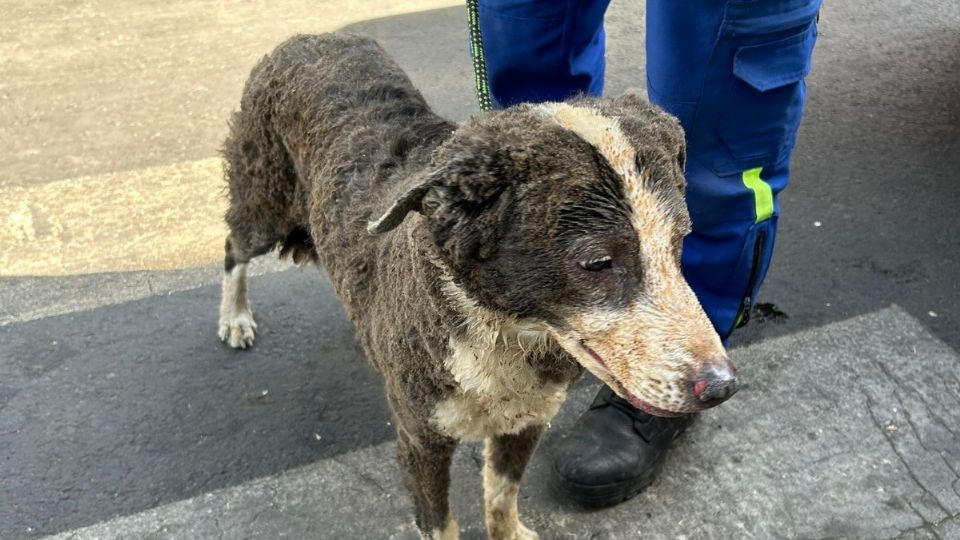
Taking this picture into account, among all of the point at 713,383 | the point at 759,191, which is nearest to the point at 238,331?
the point at 759,191

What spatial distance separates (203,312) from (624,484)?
2032mm

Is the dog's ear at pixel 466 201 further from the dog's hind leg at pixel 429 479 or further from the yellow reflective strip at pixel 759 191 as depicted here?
the yellow reflective strip at pixel 759 191

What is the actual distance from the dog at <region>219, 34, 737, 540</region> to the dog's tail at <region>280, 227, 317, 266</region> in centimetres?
46

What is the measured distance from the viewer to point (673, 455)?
316 cm

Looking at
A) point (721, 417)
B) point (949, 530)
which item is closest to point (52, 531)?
point (721, 417)

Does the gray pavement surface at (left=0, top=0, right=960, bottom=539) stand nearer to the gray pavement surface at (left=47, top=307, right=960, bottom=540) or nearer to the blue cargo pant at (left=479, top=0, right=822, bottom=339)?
the gray pavement surface at (left=47, top=307, right=960, bottom=540)

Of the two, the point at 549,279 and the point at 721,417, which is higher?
the point at 549,279

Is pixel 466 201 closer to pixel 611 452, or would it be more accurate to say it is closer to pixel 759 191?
pixel 759 191

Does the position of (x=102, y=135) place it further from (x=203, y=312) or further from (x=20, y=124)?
(x=203, y=312)

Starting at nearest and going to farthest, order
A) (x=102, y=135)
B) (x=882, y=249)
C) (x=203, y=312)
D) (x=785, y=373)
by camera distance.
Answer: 1. (x=785, y=373)
2. (x=203, y=312)
3. (x=882, y=249)
4. (x=102, y=135)

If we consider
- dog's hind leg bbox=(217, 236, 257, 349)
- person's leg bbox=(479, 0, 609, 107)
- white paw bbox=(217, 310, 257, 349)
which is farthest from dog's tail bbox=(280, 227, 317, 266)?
person's leg bbox=(479, 0, 609, 107)

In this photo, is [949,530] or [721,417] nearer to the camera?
[949,530]

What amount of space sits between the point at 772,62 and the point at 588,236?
1.06m

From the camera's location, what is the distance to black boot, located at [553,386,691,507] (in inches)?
115
